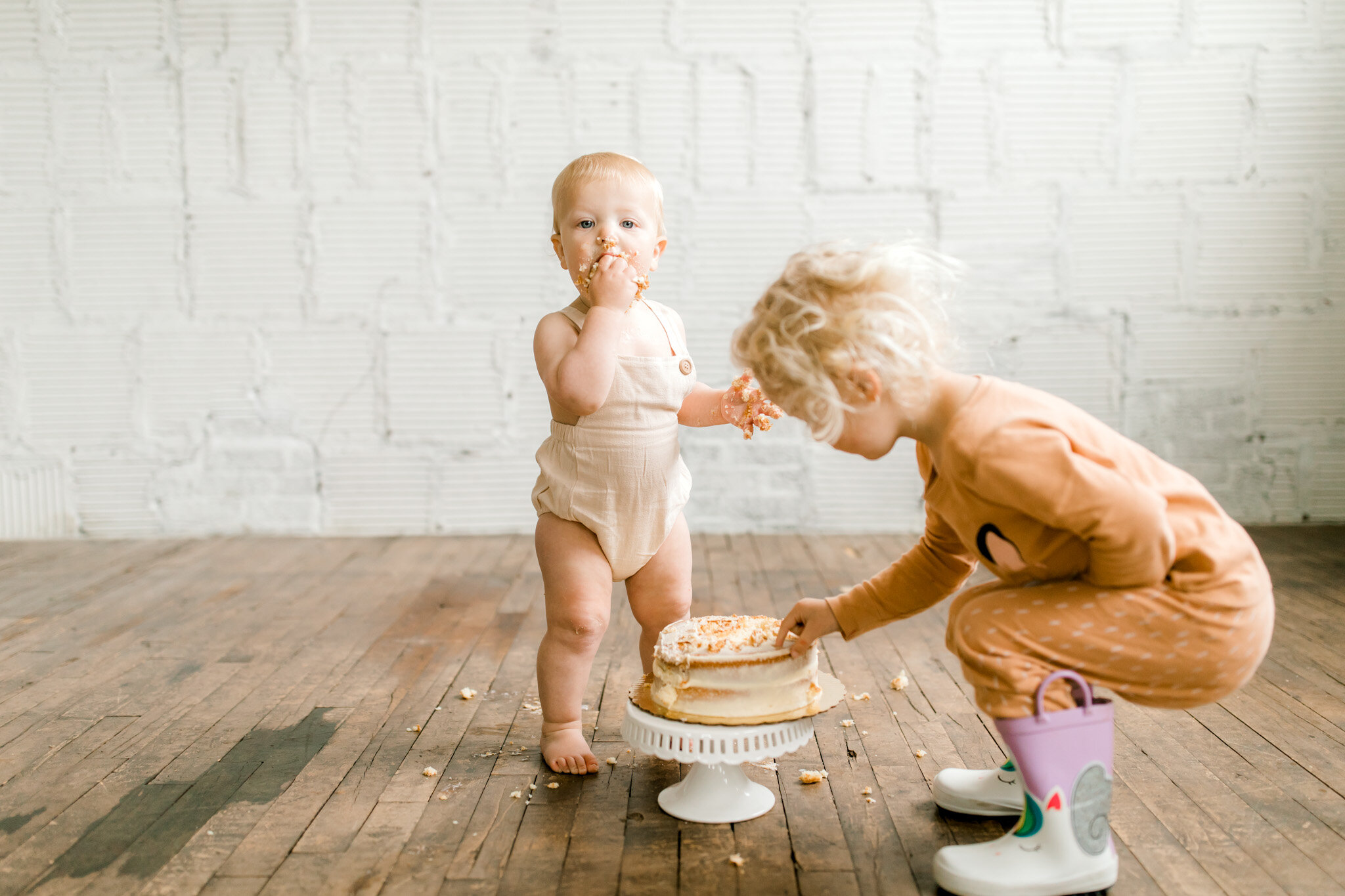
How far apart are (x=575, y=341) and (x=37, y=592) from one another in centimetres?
206

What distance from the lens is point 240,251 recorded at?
11.9 ft

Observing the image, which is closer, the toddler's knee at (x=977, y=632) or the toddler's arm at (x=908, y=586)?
the toddler's knee at (x=977, y=632)

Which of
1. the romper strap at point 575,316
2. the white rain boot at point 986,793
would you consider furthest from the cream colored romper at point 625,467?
the white rain boot at point 986,793

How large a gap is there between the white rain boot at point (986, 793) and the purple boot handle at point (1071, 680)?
268mm

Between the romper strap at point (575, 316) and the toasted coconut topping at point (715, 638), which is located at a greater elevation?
the romper strap at point (575, 316)

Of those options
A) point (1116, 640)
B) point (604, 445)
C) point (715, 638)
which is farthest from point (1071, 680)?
point (604, 445)

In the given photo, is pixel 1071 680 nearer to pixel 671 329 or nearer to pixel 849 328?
pixel 849 328

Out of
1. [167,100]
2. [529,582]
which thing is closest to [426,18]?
[167,100]

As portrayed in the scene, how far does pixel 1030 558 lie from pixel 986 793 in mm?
410

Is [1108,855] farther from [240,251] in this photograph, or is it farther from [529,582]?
[240,251]

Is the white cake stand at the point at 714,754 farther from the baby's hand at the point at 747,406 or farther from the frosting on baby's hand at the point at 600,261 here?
the frosting on baby's hand at the point at 600,261

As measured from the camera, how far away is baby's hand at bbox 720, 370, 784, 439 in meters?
1.73

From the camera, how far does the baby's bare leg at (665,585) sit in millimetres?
1766

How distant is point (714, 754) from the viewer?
4.69 feet
